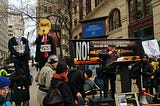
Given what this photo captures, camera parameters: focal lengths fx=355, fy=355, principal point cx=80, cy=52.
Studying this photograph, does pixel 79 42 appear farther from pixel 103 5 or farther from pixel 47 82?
pixel 103 5

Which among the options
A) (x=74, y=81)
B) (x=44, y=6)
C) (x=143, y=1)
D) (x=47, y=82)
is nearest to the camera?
(x=47, y=82)

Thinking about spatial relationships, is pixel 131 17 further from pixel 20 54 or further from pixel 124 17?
pixel 20 54

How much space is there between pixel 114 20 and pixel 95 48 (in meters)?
15.4

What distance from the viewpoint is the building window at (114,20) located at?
27620mm

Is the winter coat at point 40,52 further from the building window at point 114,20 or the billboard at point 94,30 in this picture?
the building window at point 114,20

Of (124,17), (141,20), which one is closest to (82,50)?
(141,20)

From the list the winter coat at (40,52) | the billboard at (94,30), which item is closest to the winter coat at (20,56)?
the winter coat at (40,52)

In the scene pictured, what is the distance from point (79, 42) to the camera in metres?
13.0

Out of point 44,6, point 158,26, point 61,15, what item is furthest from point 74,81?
point 44,6

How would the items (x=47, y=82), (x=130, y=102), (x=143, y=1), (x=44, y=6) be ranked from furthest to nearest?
(x=44, y=6) → (x=143, y=1) → (x=130, y=102) → (x=47, y=82)

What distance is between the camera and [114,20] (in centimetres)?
2891

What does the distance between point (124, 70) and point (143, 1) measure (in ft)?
43.7

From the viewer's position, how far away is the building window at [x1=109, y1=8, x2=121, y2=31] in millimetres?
27620

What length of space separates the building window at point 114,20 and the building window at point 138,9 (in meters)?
3.11
